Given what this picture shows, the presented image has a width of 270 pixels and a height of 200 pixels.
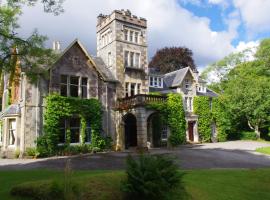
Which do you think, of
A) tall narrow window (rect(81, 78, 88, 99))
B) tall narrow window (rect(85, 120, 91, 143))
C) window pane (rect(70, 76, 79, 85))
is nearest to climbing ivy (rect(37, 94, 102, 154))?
tall narrow window (rect(85, 120, 91, 143))

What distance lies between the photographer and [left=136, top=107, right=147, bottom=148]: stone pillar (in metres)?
29.1

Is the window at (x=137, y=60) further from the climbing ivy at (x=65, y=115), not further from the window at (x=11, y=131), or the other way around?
the window at (x=11, y=131)

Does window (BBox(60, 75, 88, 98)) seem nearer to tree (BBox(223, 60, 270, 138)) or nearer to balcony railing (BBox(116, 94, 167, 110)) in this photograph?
balcony railing (BBox(116, 94, 167, 110))

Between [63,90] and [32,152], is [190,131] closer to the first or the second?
[63,90]

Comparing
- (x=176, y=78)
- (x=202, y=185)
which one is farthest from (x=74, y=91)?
(x=202, y=185)

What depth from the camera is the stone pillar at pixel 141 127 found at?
29.1 m

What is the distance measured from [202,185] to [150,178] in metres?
3.42

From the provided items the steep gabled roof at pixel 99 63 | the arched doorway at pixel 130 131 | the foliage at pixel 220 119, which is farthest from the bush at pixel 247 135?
the steep gabled roof at pixel 99 63

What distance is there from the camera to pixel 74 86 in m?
29.1

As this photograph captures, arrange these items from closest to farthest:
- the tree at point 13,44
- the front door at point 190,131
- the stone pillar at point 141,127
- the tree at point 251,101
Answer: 1. the tree at point 13,44
2. the stone pillar at point 141,127
3. the front door at point 190,131
4. the tree at point 251,101

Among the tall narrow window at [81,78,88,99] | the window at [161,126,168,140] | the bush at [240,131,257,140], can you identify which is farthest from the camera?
the bush at [240,131,257,140]

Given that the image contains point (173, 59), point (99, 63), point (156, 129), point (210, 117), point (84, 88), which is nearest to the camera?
point (84, 88)

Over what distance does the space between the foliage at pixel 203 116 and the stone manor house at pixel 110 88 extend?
0.71m

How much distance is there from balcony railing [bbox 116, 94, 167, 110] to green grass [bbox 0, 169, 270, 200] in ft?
50.0
